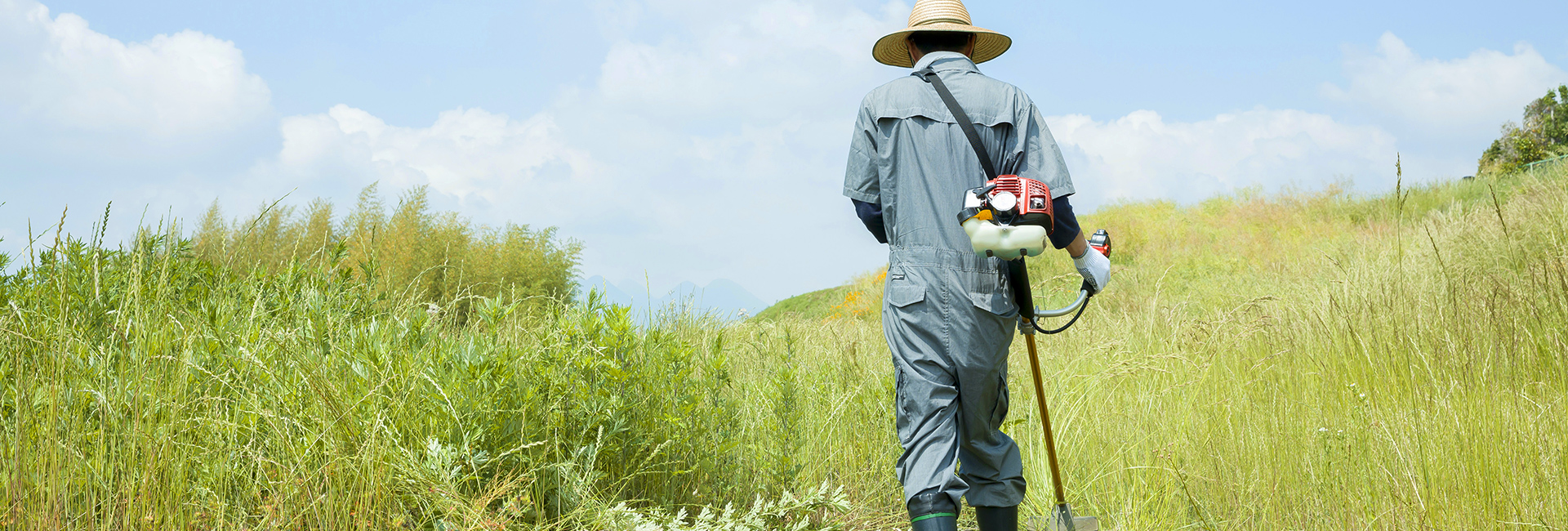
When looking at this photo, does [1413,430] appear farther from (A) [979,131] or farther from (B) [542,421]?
(B) [542,421]

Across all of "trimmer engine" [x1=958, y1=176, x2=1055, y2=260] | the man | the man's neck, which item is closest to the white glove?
the man

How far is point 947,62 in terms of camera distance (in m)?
2.73

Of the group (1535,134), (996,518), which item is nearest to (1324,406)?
(996,518)

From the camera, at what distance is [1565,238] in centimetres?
569

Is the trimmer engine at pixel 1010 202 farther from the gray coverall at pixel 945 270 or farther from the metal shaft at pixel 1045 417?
the metal shaft at pixel 1045 417

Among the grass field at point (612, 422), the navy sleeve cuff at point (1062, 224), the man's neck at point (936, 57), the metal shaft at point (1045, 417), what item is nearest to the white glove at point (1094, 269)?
the navy sleeve cuff at point (1062, 224)

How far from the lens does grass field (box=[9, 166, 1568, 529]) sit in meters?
2.55

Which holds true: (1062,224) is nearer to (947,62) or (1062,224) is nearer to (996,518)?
(947,62)

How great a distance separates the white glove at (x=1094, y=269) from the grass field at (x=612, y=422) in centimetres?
90


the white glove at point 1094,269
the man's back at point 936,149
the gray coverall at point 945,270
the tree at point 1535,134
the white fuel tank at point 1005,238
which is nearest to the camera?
the white fuel tank at point 1005,238

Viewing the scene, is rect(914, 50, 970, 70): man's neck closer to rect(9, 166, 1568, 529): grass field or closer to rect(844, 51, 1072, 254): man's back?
rect(844, 51, 1072, 254): man's back

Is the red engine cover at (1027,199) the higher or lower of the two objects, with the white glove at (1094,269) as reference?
higher

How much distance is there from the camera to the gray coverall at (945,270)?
2.45m

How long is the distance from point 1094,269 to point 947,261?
54cm
